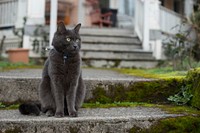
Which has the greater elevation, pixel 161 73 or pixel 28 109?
pixel 161 73

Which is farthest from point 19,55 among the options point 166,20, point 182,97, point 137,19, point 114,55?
point 182,97

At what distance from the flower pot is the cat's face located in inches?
169

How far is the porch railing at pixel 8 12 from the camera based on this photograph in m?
8.46

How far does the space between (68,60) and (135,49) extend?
5227 millimetres

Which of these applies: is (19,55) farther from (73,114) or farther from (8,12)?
(73,114)

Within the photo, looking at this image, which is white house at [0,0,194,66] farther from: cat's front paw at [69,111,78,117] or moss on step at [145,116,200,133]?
moss on step at [145,116,200,133]

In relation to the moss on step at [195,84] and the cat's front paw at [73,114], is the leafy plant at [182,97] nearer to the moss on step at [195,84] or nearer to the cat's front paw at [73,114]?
the moss on step at [195,84]

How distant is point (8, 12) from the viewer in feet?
28.6

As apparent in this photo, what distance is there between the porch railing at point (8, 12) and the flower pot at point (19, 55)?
4.82ft

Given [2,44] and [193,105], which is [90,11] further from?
[193,105]

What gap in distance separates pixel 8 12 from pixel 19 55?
2028 millimetres

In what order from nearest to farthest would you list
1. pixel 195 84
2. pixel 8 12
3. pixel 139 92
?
1. pixel 195 84
2. pixel 139 92
3. pixel 8 12

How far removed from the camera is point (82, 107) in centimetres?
337

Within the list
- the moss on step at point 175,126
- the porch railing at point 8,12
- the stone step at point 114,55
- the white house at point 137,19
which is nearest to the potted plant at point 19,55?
the white house at point 137,19
